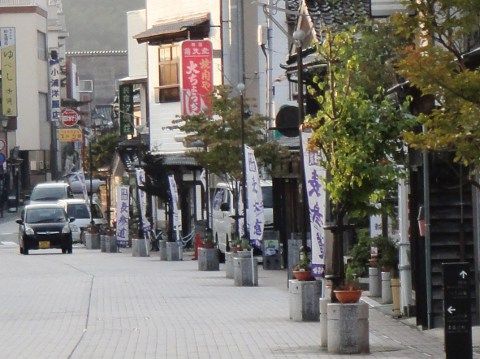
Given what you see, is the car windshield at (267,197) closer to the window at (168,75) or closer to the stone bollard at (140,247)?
the stone bollard at (140,247)

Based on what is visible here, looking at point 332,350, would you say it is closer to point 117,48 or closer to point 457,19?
point 457,19

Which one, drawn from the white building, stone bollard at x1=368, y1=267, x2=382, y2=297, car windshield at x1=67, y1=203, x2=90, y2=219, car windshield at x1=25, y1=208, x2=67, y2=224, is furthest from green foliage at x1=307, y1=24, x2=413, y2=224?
the white building

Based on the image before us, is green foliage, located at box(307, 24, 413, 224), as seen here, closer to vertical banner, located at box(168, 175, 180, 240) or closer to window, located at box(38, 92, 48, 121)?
vertical banner, located at box(168, 175, 180, 240)

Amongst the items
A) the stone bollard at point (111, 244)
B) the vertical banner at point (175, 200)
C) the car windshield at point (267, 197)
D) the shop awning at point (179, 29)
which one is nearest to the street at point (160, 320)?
the car windshield at point (267, 197)

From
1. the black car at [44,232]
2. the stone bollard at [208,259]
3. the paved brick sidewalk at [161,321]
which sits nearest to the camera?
the paved brick sidewalk at [161,321]

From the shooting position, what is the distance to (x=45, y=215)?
5456 centimetres

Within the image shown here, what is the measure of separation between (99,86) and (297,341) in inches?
5037

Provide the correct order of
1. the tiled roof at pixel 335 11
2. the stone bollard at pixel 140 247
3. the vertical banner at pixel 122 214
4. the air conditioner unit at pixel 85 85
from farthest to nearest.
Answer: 1. the air conditioner unit at pixel 85 85
2. the vertical banner at pixel 122 214
3. the stone bollard at pixel 140 247
4. the tiled roof at pixel 335 11

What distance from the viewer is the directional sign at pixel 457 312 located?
1447cm

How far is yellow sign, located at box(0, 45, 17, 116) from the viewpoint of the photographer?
326 feet

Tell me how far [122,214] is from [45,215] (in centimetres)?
290

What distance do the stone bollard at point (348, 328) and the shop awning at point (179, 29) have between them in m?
44.0

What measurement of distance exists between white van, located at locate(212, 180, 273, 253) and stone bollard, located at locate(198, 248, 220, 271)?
2.05m

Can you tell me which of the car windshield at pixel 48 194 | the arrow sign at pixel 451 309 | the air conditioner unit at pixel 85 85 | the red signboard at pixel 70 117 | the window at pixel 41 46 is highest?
the window at pixel 41 46
